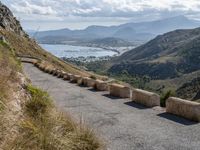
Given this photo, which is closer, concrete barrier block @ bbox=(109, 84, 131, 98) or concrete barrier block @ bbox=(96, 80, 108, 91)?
concrete barrier block @ bbox=(109, 84, 131, 98)

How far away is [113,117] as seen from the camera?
15.3 m

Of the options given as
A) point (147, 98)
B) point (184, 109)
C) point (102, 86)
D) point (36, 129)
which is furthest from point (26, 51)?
point (36, 129)

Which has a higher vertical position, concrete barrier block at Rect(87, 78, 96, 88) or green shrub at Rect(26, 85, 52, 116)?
green shrub at Rect(26, 85, 52, 116)

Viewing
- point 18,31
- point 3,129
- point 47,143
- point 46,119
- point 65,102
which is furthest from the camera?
point 18,31

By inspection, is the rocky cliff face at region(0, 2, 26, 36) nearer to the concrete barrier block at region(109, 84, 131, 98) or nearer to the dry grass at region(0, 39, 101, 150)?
the concrete barrier block at region(109, 84, 131, 98)

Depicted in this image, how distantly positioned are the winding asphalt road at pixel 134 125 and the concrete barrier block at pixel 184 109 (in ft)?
0.91

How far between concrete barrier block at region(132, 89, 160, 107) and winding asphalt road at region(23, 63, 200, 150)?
325 millimetres

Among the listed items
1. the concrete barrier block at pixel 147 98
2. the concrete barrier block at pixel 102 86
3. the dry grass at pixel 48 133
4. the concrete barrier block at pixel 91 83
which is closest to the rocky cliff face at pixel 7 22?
the concrete barrier block at pixel 91 83

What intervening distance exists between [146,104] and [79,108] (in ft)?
9.13

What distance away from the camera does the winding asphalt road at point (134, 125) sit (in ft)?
35.9

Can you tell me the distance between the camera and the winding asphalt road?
1094 cm

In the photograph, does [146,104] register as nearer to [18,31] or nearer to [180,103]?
[180,103]

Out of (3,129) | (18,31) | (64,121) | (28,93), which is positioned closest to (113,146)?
(64,121)

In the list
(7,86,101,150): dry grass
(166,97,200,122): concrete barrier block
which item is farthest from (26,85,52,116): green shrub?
(166,97,200,122): concrete barrier block
